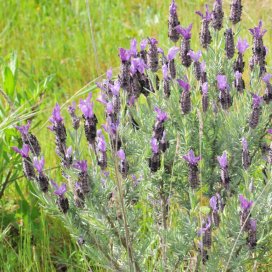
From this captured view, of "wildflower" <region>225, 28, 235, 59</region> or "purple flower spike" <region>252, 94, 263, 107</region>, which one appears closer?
"purple flower spike" <region>252, 94, 263, 107</region>

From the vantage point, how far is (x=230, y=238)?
151cm

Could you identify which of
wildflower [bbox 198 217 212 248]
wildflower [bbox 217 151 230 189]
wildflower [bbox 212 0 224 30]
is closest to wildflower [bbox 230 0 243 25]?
wildflower [bbox 212 0 224 30]

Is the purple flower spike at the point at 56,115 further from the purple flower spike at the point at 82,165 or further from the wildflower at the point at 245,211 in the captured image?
the wildflower at the point at 245,211

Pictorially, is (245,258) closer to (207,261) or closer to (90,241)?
(207,261)

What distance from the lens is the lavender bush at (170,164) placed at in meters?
1.45

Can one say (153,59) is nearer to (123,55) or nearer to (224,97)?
(123,55)

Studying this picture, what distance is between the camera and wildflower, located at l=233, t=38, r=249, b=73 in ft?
5.38

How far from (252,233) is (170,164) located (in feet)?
0.99

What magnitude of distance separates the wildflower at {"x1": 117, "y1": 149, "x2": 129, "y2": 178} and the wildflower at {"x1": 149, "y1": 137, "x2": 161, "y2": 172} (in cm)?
6

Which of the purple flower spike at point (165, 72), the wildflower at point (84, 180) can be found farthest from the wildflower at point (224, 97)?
the wildflower at point (84, 180)

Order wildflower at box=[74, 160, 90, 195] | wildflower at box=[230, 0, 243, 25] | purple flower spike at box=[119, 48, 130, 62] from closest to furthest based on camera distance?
1. wildflower at box=[74, 160, 90, 195]
2. purple flower spike at box=[119, 48, 130, 62]
3. wildflower at box=[230, 0, 243, 25]

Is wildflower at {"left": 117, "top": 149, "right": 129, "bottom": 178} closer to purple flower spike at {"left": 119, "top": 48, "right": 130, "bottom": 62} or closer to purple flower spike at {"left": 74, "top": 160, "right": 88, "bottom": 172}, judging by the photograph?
purple flower spike at {"left": 74, "top": 160, "right": 88, "bottom": 172}

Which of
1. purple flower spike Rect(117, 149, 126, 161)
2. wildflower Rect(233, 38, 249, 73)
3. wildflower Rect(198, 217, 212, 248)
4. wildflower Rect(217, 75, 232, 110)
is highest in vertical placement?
wildflower Rect(233, 38, 249, 73)

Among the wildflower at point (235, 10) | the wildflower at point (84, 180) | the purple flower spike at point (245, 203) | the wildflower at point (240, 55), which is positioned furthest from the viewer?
the wildflower at point (235, 10)
